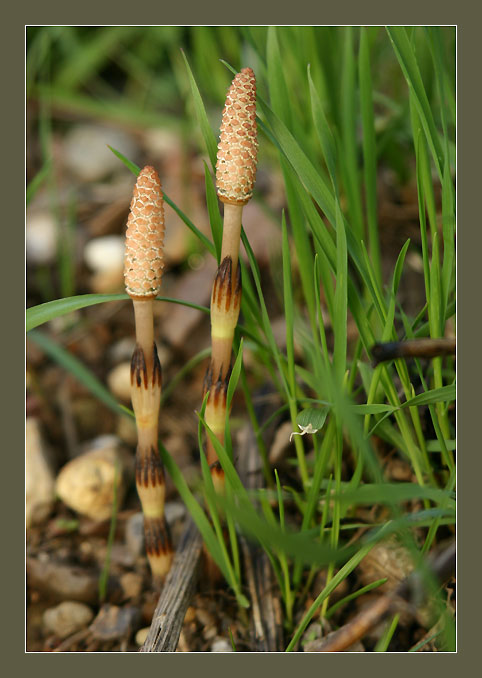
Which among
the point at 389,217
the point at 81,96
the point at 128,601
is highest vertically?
the point at 81,96

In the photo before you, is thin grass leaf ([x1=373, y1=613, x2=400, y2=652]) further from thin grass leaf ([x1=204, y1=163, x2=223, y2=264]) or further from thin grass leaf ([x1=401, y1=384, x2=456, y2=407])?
thin grass leaf ([x1=204, y1=163, x2=223, y2=264])

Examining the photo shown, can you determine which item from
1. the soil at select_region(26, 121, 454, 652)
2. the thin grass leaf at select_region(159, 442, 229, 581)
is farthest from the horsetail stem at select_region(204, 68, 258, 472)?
the soil at select_region(26, 121, 454, 652)

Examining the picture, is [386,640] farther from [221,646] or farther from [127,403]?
[127,403]

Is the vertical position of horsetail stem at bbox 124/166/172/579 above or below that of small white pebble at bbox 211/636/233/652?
above

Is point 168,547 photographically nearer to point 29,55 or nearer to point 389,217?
point 389,217

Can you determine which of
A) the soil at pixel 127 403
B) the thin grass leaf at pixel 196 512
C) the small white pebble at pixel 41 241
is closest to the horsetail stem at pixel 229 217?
the thin grass leaf at pixel 196 512

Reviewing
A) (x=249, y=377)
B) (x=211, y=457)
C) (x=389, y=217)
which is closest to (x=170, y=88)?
(x=389, y=217)
